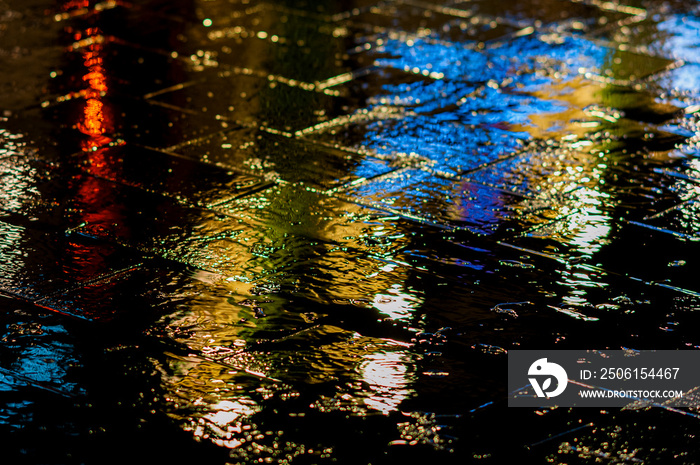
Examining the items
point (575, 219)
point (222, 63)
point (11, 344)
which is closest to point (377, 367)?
point (11, 344)

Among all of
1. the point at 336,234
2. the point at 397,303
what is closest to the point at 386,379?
the point at 397,303

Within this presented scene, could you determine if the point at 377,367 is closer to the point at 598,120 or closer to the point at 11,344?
the point at 11,344

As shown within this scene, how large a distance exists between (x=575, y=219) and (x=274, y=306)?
5.48ft

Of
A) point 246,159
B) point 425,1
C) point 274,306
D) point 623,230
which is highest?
point 425,1

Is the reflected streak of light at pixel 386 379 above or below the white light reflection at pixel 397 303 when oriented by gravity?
below

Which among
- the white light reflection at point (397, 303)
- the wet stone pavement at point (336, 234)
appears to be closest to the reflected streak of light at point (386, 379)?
the wet stone pavement at point (336, 234)

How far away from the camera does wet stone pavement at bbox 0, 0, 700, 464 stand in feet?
8.87

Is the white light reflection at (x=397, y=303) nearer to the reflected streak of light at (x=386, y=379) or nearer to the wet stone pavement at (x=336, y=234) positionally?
the wet stone pavement at (x=336, y=234)

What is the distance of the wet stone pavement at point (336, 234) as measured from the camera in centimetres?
270

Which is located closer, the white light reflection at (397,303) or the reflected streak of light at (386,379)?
the reflected streak of light at (386,379)

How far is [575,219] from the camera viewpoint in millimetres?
4141

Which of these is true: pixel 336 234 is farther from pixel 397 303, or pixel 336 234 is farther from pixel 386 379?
pixel 386 379

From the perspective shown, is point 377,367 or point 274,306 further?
point 274,306

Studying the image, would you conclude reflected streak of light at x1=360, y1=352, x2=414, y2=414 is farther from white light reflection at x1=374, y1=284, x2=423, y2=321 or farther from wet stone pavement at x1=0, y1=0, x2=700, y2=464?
white light reflection at x1=374, y1=284, x2=423, y2=321
